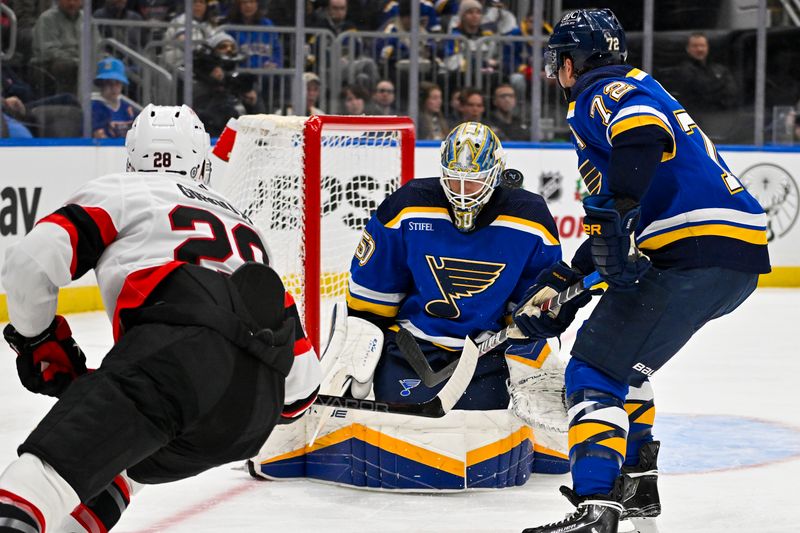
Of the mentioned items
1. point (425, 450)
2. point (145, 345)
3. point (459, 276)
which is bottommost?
point (425, 450)

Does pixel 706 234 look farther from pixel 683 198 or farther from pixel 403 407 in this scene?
pixel 403 407

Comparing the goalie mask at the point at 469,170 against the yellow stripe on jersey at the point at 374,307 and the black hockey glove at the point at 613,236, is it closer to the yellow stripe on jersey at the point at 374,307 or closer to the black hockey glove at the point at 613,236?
the yellow stripe on jersey at the point at 374,307

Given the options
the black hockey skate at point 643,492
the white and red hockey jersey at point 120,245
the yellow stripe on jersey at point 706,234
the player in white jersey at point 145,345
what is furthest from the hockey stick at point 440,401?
the white and red hockey jersey at point 120,245

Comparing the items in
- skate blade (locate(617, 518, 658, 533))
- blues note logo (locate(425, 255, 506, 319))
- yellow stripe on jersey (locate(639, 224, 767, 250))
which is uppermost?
yellow stripe on jersey (locate(639, 224, 767, 250))

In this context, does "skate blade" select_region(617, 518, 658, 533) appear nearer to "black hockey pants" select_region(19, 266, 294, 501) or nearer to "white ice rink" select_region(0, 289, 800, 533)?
"white ice rink" select_region(0, 289, 800, 533)

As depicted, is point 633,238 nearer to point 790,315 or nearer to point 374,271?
point 374,271

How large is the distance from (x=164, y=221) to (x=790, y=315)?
5.29m

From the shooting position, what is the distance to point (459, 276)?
3.42m

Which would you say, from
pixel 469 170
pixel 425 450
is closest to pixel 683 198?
pixel 469 170

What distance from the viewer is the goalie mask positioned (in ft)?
11.0

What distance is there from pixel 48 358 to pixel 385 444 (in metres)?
1.32

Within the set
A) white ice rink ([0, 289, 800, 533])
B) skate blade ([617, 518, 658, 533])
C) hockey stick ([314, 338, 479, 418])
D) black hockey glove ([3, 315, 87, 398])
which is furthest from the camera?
hockey stick ([314, 338, 479, 418])

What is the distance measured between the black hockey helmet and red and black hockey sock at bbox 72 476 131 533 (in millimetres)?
1286

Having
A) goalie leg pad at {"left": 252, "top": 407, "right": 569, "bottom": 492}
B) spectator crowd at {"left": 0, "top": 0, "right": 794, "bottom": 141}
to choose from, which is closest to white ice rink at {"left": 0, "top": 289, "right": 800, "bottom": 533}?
goalie leg pad at {"left": 252, "top": 407, "right": 569, "bottom": 492}
